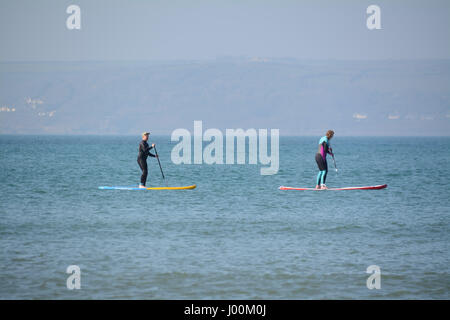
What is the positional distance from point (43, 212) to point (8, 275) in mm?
9881

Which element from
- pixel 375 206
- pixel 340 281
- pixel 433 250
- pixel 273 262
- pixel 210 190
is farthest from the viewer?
pixel 210 190

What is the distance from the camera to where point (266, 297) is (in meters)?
12.6

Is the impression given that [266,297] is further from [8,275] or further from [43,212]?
[43,212]

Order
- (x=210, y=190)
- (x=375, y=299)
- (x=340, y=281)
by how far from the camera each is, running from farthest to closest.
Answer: (x=210, y=190), (x=340, y=281), (x=375, y=299)

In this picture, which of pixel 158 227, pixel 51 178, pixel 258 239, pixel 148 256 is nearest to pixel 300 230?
pixel 258 239

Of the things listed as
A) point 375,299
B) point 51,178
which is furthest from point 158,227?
point 51,178

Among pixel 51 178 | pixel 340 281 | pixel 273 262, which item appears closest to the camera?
pixel 340 281

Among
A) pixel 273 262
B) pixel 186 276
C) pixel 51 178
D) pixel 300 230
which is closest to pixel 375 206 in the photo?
pixel 300 230

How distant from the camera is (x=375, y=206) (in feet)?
83.1

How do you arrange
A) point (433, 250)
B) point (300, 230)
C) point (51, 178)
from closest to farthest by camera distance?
1. point (433, 250)
2. point (300, 230)
3. point (51, 178)

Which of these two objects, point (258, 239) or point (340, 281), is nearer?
point (340, 281)

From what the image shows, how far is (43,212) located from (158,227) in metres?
5.59

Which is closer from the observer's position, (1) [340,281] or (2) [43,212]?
(1) [340,281]

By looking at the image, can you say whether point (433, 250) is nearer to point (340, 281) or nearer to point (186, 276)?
point (340, 281)
